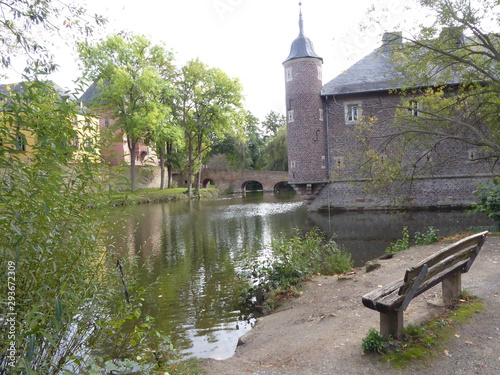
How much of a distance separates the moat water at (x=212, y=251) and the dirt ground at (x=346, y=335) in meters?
0.67

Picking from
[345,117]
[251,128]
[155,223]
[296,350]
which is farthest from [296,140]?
[251,128]

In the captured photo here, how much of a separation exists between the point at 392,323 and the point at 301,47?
2055 cm

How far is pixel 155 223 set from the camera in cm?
1788

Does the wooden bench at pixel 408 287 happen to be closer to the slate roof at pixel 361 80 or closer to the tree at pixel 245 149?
the slate roof at pixel 361 80

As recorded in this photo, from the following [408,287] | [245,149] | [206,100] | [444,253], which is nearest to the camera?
[408,287]

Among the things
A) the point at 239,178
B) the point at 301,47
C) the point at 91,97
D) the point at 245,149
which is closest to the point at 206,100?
the point at 301,47

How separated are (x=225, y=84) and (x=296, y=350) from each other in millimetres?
30076

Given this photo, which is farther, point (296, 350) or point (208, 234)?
point (208, 234)

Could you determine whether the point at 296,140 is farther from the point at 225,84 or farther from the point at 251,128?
the point at 251,128

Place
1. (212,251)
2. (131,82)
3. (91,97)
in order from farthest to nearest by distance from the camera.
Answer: (131,82), (212,251), (91,97)

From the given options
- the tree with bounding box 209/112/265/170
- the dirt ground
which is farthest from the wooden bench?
the tree with bounding box 209/112/265/170

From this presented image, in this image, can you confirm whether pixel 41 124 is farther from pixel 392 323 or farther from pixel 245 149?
pixel 245 149

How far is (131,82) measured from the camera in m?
Result: 26.5

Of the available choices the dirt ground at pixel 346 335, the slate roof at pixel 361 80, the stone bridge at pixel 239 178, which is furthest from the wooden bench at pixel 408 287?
the stone bridge at pixel 239 178
